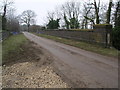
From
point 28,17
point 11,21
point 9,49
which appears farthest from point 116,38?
point 28,17

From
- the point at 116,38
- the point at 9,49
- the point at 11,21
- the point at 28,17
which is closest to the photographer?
the point at 9,49

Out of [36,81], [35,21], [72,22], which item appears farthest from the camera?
[35,21]

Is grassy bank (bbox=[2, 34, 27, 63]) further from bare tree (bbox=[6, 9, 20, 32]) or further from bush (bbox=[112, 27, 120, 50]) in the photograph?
bare tree (bbox=[6, 9, 20, 32])

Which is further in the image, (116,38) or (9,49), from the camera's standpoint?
(116,38)

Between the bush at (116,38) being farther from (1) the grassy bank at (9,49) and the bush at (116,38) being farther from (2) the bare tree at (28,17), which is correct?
(2) the bare tree at (28,17)

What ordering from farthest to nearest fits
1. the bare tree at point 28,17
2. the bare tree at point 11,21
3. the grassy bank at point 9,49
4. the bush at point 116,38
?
1. the bare tree at point 28,17
2. the bare tree at point 11,21
3. the bush at point 116,38
4. the grassy bank at point 9,49

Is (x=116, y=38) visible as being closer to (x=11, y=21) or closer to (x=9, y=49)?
(x=9, y=49)

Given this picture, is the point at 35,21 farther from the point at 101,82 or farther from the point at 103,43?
the point at 101,82

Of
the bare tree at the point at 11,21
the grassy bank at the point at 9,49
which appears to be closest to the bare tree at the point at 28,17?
the bare tree at the point at 11,21

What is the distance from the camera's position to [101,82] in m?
4.90

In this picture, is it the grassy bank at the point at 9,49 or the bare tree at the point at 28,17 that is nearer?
the grassy bank at the point at 9,49

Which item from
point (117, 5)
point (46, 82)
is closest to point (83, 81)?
point (46, 82)

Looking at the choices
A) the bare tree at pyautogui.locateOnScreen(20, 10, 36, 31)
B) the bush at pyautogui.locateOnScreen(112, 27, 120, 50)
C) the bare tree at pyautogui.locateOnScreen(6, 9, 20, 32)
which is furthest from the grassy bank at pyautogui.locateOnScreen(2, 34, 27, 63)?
the bare tree at pyautogui.locateOnScreen(20, 10, 36, 31)

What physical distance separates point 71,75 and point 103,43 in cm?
918
